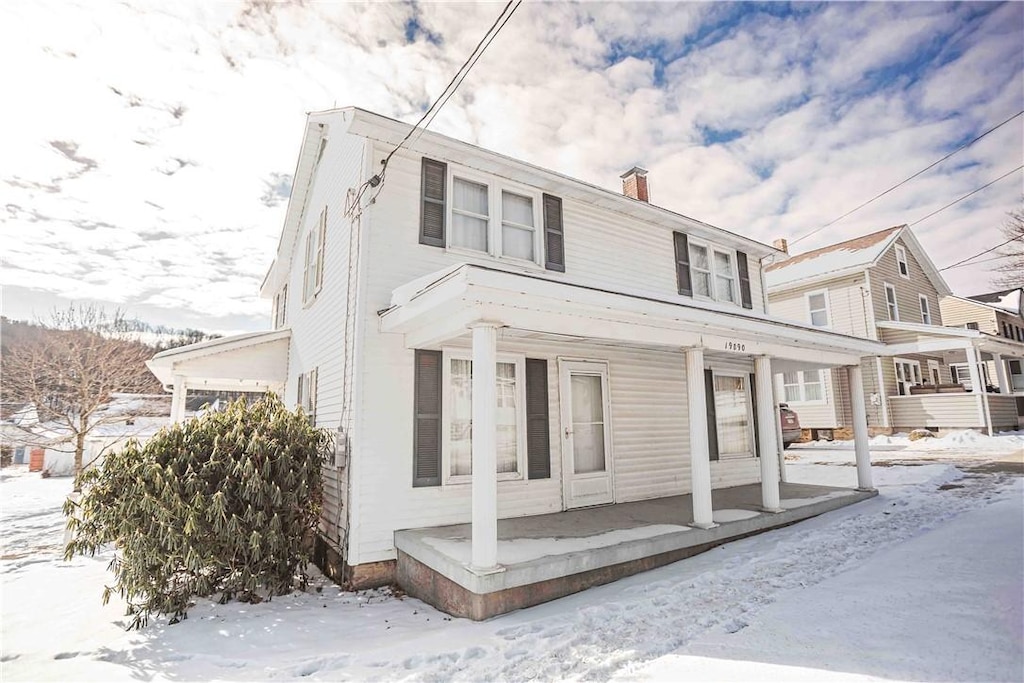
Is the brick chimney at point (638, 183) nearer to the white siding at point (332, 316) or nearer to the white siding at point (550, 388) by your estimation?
the white siding at point (550, 388)

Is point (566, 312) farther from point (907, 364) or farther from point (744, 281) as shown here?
point (907, 364)

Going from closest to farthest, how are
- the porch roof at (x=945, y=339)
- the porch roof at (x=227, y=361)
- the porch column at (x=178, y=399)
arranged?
the porch roof at (x=227, y=361)
the porch column at (x=178, y=399)
the porch roof at (x=945, y=339)

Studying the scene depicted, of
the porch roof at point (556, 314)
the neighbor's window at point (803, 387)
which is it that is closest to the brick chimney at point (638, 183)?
the porch roof at point (556, 314)

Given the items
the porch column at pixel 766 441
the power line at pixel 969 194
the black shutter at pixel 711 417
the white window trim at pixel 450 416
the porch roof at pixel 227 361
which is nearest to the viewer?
the white window trim at pixel 450 416

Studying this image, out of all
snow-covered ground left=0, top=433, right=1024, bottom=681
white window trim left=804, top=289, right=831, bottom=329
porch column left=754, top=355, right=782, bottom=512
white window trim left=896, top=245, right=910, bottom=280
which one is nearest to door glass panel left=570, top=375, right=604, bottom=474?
snow-covered ground left=0, top=433, right=1024, bottom=681

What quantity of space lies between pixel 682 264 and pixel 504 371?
15.8ft

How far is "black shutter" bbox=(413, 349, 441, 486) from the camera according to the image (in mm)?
6168

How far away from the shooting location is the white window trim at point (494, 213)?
693 centimetres

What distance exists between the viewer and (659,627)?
4.19 meters

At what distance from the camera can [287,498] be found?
5.58 m

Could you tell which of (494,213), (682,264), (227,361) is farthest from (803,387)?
(227,361)

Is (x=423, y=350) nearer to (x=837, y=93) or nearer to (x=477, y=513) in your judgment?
(x=477, y=513)

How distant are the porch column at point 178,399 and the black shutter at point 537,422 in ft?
21.3

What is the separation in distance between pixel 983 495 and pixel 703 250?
6.22m
